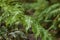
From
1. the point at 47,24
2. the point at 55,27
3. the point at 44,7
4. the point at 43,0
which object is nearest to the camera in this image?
the point at 55,27

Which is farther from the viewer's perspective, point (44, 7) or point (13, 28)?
point (44, 7)

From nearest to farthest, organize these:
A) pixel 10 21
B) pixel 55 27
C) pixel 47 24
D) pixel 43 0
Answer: pixel 10 21
pixel 55 27
pixel 47 24
pixel 43 0

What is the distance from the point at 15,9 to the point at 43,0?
181 centimetres

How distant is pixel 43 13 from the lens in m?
3.61

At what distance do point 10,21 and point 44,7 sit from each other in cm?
171

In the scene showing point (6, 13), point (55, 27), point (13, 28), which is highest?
point (6, 13)

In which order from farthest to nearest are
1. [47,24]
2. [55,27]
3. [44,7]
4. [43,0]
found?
[43,0] < [44,7] < [47,24] < [55,27]

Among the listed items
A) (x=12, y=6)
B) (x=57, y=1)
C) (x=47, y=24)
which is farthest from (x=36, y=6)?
(x=12, y=6)

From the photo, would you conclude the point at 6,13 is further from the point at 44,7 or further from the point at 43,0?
the point at 43,0

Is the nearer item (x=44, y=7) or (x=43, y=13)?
(x=43, y=13)

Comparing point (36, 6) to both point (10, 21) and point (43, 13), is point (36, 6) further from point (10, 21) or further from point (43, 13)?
point (10, 21)

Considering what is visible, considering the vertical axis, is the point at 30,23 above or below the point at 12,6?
below

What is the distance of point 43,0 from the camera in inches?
164

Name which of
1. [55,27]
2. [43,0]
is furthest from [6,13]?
[43,0]
